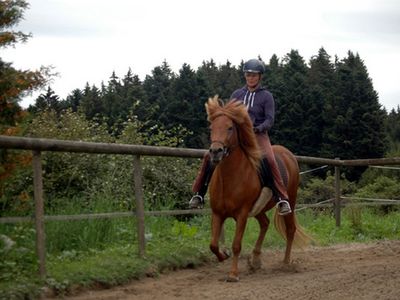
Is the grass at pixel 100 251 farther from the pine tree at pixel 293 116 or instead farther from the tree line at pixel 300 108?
the pine tree at pixel 293 116

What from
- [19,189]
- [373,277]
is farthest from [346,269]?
[19,189]

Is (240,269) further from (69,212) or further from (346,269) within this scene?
(69,212)

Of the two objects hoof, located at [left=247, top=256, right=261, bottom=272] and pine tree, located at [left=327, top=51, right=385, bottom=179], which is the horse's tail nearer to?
hoof, located at [left=247, top=256, right=261, bottom=272]

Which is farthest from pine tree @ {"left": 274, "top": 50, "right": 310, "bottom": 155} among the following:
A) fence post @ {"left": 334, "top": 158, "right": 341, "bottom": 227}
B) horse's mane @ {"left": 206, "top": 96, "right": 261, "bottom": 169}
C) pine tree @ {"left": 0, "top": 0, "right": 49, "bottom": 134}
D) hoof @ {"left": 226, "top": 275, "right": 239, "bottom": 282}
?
hoof @ {"left": 226, "top": 275, "right": 239, "bottom": 282}

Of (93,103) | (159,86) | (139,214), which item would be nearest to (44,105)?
(139,214)

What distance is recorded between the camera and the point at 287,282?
674cm

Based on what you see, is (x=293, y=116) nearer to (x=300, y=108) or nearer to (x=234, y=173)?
(x=300, y=108)

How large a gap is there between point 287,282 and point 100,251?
2085 mm

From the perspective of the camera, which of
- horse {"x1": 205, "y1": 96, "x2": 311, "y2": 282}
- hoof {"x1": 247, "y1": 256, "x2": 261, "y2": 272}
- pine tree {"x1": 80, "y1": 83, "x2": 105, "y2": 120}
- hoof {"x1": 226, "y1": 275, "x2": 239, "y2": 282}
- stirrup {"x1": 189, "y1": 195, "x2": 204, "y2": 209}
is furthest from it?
pine tree {"x1": 80, "y1": 83, "x2": 105, "y2": 120}

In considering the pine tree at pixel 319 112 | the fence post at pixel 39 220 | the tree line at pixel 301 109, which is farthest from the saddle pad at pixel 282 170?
the pine tree at pixel 319 112

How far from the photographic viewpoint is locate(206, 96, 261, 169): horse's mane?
7.03m

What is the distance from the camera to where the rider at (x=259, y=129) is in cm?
738

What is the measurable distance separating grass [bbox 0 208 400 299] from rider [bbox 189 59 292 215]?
853mm

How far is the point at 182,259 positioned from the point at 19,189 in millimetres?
2113
